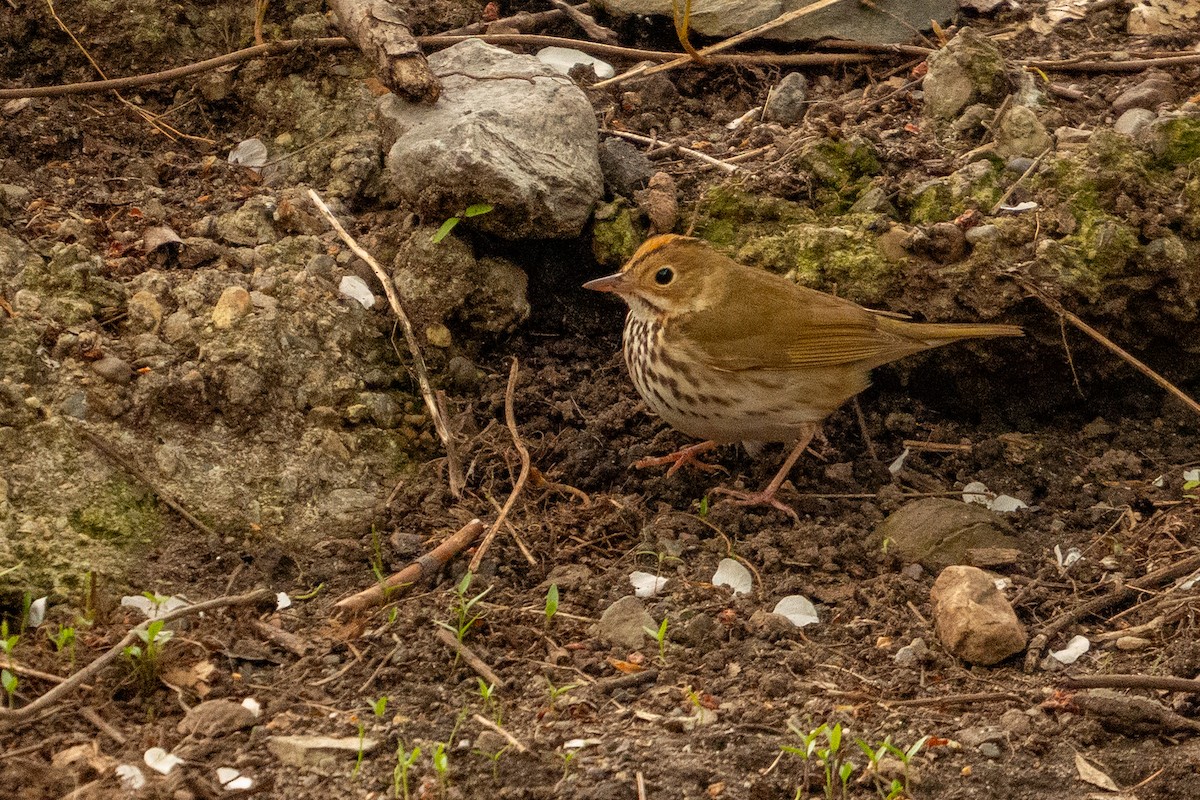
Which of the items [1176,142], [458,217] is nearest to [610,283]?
[458,217]

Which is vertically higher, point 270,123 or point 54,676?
point 270,123

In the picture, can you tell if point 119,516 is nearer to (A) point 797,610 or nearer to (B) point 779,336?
(A) point 797,610

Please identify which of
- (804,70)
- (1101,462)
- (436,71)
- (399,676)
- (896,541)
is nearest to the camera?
(399,676)

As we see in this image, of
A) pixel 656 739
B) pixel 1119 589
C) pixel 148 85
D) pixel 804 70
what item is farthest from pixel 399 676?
pixel 804 70

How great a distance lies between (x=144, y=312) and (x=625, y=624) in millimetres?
1817

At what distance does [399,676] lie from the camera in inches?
128

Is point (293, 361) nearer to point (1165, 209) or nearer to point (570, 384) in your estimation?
point (570, 384)

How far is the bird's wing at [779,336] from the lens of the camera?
13.6 ft

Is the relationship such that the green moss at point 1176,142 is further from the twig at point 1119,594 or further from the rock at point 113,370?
the rock at point 113,370

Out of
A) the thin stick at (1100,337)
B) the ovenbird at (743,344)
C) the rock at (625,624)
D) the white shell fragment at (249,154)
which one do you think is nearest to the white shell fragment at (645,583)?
the rock at (625,624)

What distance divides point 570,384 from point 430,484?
27.9 inches

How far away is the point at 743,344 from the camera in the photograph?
4156mm

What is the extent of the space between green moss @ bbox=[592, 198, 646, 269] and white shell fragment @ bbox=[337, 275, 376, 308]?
2.68 ft

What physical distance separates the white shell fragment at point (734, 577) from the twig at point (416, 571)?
724mm
